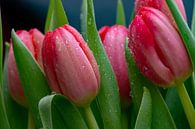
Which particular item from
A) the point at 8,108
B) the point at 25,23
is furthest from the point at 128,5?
the point at 8,108

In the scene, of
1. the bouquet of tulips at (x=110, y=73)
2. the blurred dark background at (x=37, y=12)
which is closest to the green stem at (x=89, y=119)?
the bouquet of tulips at (x=110, y=73)

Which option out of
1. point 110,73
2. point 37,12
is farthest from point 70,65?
point 37,12

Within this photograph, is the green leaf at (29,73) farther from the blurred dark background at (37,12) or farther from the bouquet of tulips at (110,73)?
the blurred dark background at (37,12)

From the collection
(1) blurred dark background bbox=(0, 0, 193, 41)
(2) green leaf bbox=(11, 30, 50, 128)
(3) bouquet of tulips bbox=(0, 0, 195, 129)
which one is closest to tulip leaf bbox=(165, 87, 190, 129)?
(3) bouquet of tulips bbox=(0, 0, 195, 129)

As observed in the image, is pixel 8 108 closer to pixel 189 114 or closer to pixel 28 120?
pixel 28 120

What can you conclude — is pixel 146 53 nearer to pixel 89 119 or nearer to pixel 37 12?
pixel 89 119
